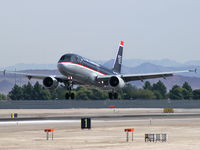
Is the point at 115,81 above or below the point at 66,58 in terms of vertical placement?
below

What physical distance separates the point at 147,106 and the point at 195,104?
15822 millimetres

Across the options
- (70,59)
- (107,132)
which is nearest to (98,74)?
(70,59)

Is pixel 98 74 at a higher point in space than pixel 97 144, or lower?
higher

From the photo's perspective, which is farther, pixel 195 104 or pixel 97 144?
pixel 195 104

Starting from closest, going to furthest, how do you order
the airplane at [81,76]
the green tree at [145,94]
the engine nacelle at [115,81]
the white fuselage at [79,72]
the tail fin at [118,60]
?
1. the white fuselage at [79,72]
2. the airplane at [81,76]
3. the engine nacelle at [115,81]
4. the tail fin at [118,60]
5. the green tree at [145,94]

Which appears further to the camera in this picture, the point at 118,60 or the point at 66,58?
the point at 118,60

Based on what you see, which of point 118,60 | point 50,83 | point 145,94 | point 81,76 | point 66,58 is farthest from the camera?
point 145,94

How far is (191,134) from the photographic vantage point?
6034cm

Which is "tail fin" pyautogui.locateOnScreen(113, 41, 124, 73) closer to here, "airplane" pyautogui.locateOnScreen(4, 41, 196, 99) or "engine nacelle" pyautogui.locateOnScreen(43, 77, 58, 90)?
"airplane" pyautogui.locateOnScreen(4, 41, 196, 99)

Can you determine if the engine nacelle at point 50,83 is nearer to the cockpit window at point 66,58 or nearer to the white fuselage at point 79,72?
the white fuselage at point 79,72

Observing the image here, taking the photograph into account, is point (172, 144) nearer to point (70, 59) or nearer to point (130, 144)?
point (130, 144)

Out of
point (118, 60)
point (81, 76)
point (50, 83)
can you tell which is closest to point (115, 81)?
point (81, 76)

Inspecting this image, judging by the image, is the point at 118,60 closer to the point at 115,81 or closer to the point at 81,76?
the point at 115,81

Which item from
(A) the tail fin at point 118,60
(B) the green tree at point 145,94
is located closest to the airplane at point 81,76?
(A) the tail fin at point 118,60
